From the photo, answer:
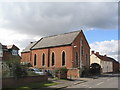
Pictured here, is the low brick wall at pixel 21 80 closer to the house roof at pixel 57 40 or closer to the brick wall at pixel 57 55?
the brick wall at pixel 57 55

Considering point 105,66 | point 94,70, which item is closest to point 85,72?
point 94,70

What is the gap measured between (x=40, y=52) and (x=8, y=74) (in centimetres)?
3754

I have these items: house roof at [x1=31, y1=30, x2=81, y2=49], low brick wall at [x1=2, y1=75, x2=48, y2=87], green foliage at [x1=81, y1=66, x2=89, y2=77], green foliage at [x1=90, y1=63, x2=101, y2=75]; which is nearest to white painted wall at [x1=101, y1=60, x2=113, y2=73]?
green foliage at [x1=90, y1=63, x2=101, y2=75]

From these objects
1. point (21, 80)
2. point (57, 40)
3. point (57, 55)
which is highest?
point (57, 40)

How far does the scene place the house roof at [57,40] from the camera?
172 feet

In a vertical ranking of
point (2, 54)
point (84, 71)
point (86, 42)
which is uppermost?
point (86, 42)

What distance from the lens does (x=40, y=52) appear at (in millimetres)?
58625

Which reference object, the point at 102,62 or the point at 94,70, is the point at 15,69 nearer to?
the point at 94,70

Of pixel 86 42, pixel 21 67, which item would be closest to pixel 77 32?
pixel 86 42

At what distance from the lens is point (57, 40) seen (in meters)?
56.8

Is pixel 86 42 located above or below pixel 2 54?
above

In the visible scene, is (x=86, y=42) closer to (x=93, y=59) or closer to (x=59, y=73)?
(x=93, y=59)

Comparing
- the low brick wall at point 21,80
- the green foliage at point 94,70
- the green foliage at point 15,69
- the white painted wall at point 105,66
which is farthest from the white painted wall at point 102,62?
the green foliage at point 15,69

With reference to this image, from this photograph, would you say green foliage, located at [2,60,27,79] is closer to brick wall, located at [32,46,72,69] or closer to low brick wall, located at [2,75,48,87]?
low brick wall, located at [2,75,48,87]
